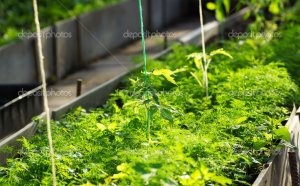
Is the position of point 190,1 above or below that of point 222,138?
above

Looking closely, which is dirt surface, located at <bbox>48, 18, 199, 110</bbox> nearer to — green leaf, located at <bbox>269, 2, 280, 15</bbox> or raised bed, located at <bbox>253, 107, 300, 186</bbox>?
green leaf, located at <bbox>269, 2, 280, 15</bbox>

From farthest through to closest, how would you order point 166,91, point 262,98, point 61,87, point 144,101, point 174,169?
point 61,87 < point 166,91 < point 262,98 < point 144,101 < point 174,169

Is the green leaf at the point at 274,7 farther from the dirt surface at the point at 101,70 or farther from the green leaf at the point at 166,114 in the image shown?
the green leaf at the point at 166,114

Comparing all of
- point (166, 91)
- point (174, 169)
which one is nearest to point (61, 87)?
point (166, 91)

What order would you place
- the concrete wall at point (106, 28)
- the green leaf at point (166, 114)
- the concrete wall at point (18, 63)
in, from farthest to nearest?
the concrete wall at point (106, 28) < the concrete wall at point (18, 63) < the green leaf at point (166, 114)

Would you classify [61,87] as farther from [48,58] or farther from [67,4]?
[67,4]

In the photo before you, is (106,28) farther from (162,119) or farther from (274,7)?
(162,119)

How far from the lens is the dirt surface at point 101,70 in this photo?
1022 cm

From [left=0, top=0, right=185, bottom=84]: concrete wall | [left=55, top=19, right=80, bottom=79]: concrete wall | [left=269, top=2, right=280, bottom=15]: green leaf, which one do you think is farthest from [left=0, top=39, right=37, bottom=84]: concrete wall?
[left=269, top=2, right=280, bottom=15]: green leaf

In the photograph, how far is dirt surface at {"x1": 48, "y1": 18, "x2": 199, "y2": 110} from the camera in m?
10.2

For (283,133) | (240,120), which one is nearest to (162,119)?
(240,120)

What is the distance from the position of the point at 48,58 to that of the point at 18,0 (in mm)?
3819

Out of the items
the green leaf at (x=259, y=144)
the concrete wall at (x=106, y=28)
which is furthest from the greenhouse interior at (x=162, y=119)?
the concrete wall at (x=106, y=28)

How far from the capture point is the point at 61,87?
35.7 ft
